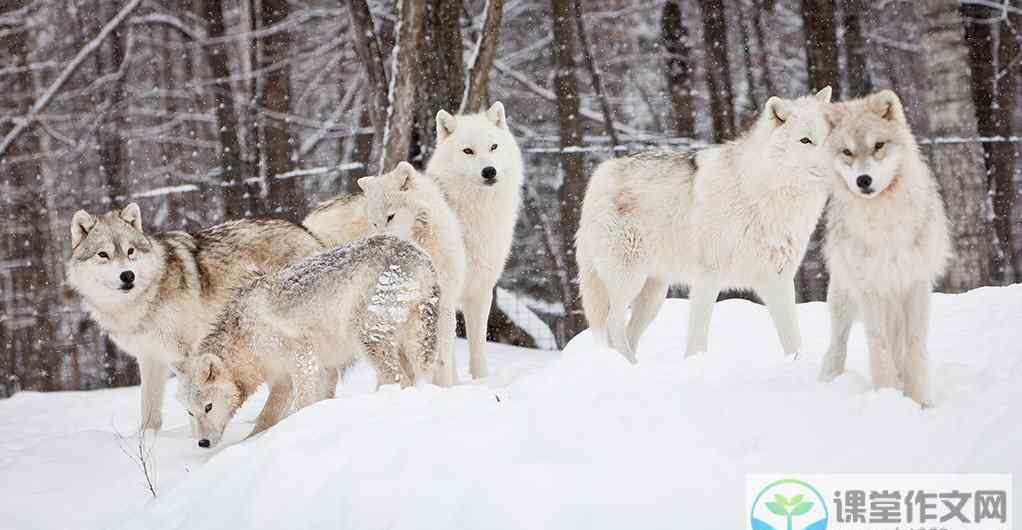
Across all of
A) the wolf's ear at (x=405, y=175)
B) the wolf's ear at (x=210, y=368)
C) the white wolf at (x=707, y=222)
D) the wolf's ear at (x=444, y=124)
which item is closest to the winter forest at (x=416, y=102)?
the wolf's ear at (x=444, y=124)

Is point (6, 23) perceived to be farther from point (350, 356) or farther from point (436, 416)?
point (436, 416)

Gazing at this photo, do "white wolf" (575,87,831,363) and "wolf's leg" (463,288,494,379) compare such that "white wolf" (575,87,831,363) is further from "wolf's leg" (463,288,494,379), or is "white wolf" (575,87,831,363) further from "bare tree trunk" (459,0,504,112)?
"bare tree trunk" (459,0,504,112)

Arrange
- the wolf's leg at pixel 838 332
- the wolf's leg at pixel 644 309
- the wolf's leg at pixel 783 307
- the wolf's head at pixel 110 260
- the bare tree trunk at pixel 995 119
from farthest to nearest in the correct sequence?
the bare tree trunk at pixel 995 119 → the wolf's leg at pixel 644 309 → the wolf's head at pixel 110 260 → the wolf's leg at pixel 783 307 → the wolf's leg at pixel 838 332

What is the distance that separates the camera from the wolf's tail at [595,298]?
6.70m

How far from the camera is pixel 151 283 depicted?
644 centimetres

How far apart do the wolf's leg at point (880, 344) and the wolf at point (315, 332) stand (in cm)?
228

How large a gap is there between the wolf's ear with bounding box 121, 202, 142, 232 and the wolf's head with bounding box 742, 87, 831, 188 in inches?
154

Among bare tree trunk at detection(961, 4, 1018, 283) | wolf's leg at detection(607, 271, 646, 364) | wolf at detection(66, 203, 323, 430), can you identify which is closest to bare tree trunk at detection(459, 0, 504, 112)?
wolf at detection(66, 203, 323, 430)

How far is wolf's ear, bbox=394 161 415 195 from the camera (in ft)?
20.9

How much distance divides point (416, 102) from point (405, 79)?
0.76ft

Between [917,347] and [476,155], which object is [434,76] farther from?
[917,347]

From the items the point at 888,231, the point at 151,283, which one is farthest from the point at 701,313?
the point at 151,283

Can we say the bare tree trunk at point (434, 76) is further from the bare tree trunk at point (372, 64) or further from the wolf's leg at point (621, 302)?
the wolf's leg at point (621, 302)

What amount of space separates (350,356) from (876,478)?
3.13 meters
